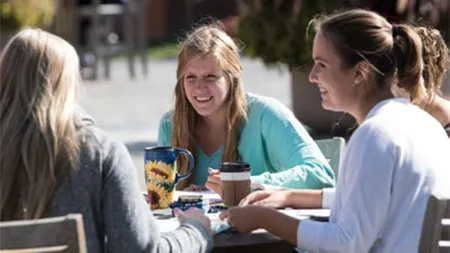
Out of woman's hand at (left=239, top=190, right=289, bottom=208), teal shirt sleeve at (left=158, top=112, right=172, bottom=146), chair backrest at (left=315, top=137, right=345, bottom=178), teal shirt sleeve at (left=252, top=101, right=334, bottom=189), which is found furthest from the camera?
chair backrest at (left=315, top=137, right=345, bottom=178)

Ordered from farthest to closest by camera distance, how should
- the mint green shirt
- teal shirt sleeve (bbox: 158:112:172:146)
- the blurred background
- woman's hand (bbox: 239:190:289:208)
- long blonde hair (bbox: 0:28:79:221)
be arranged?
the blurred background
teal shirt sleeve (bbox: 158:112:172:146)
the mint green shirt
woman's hand (bbox: 239:190:289:208)
long blonde hair (bbox: 0:28:79:221)

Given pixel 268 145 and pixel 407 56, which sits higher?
pixel 407 56

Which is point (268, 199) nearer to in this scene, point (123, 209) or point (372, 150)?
point (372, 150)

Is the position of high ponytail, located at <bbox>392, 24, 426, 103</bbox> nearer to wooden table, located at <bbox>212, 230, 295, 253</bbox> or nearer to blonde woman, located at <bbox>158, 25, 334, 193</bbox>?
wooden table, located at <bbox>212, 230, 295, 253</bbox>

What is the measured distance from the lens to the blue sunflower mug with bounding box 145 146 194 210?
344 centimetres

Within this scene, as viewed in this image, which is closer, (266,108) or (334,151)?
(266,108)

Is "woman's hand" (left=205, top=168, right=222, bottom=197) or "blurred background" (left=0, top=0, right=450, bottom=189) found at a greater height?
"woman's hand" (left=205, top=168, right=222, bottom=197)

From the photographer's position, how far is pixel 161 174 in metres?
3.46

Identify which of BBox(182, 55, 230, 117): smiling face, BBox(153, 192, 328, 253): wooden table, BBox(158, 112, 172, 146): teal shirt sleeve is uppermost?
BBox(182, 55, 230, 117): smiling face

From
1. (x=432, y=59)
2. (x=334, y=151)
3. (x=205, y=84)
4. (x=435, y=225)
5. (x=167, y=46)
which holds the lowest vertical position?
(x=167, y=46)

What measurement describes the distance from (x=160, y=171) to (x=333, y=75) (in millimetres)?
669

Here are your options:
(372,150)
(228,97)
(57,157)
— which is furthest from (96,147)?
(228,97)

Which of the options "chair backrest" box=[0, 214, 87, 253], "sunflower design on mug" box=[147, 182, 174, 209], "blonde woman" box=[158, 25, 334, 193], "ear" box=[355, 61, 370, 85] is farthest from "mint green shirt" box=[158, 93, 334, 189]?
"chair backrest" box=[0, 214, 87, 253]

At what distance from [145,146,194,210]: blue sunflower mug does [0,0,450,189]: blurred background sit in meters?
0.28
